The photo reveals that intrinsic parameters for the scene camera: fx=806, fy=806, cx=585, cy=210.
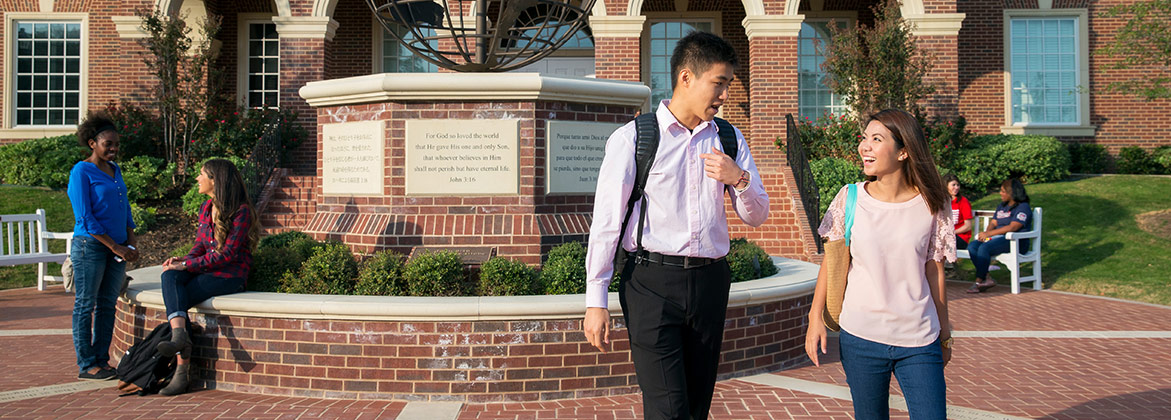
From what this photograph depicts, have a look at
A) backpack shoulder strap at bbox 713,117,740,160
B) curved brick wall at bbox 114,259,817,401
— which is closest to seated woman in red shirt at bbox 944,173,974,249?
curved brick wall at bbox 114,259,817,401

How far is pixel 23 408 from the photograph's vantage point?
15.0ft

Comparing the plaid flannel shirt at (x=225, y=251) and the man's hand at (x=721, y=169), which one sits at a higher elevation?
the man's hand at (x=721, y=169)

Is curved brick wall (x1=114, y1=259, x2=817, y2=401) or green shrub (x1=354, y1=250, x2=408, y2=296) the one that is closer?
curved brick wall (x1=114, y1=259, x2=817, y2=401)

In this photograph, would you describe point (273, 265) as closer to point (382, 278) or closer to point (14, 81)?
point (382, 278)

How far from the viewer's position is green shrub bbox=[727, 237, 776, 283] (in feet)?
20.0

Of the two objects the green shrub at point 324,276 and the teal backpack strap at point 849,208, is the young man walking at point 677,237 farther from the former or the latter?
the green shrub at point 324,276

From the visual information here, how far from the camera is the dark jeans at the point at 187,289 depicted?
16.0 feet

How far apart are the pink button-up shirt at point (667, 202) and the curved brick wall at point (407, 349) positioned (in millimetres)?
2026

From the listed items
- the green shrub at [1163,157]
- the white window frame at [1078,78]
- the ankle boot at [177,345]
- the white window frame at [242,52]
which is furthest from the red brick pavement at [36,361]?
the green shrub at [1163,157]

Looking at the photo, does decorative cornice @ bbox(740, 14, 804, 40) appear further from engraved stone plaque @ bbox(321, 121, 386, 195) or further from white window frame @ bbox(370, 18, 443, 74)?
engraved stone plaque @ bbox(321, 121, 386, 195)

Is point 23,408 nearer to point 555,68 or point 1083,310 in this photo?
point 1083,310

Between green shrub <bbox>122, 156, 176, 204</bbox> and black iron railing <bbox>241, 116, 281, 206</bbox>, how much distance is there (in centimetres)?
187

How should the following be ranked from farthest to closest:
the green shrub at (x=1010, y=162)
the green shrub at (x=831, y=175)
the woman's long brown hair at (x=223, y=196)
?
the green shrub at (x=1010, y=162) < the green shrub at (x=831, y=175) < the woman's long brown hair at (x=223, y=196)

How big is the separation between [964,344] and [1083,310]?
299 cm
